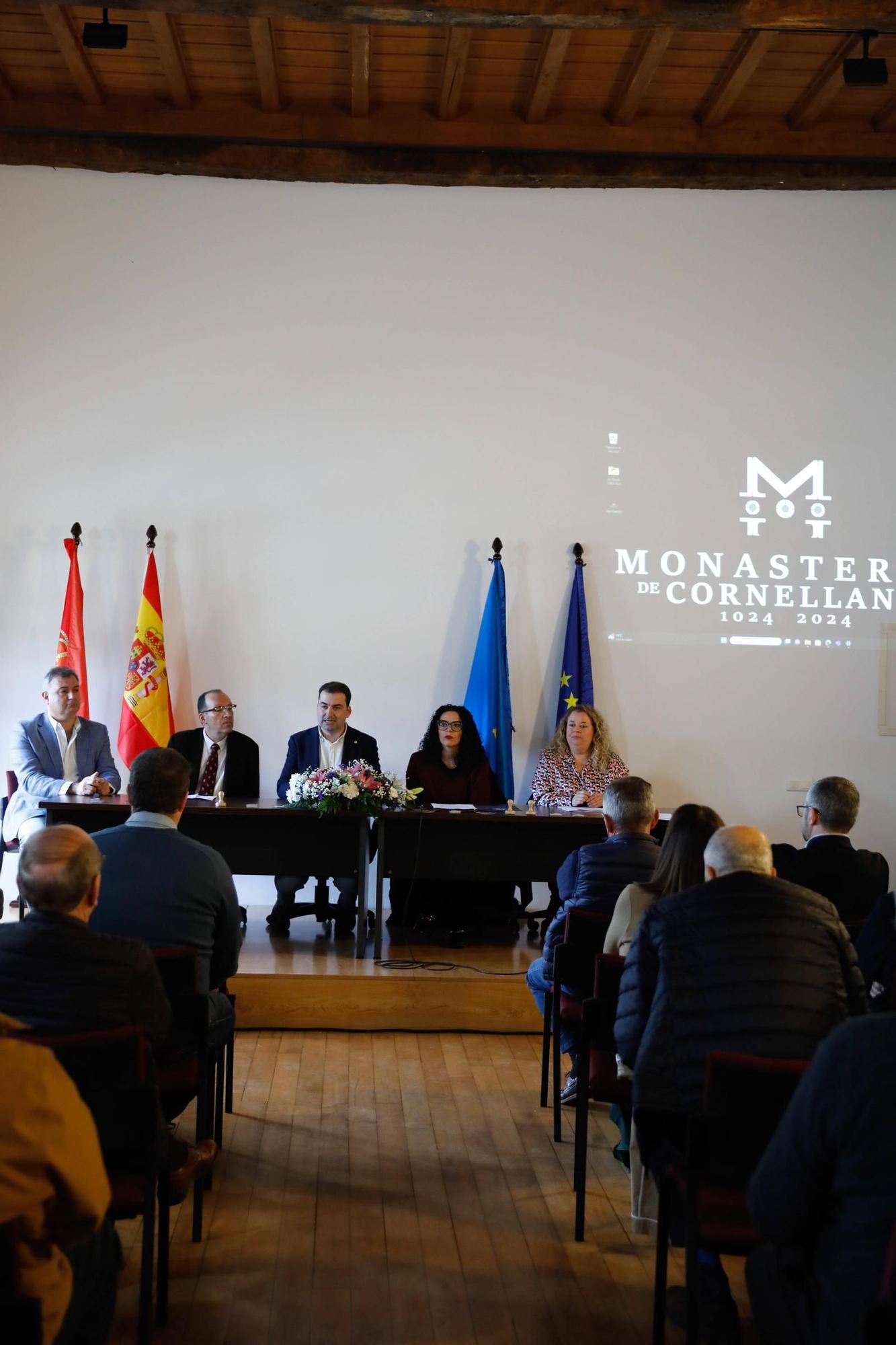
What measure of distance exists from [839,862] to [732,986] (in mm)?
1763

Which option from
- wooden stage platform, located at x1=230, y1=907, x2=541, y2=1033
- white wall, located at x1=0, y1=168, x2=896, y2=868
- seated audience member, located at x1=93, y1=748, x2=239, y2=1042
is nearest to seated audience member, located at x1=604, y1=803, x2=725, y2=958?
seated audience member, located at x1=93, y1=748, x2=239, y2=1042

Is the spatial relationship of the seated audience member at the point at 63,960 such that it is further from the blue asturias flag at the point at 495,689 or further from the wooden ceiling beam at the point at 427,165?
the wooden ceiling beam at the point at 427,165

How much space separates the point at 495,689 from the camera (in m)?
7.24

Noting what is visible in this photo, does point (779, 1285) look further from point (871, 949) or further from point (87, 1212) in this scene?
point (871, 949)

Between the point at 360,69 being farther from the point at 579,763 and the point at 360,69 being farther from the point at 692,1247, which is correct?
the point at 692,1247

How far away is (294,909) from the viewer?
6363 millimetres

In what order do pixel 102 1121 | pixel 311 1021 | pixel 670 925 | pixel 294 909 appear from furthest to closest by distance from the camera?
pixel 294 909
pixel 311 1021
pixel 670 925
pixel 102 1121

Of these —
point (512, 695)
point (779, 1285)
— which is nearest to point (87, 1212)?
point (779, 1285)

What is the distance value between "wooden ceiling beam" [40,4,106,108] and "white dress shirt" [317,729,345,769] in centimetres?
399

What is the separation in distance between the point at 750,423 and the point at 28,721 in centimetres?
478

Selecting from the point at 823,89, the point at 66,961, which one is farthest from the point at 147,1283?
the point at 823,89

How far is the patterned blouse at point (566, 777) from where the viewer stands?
263 inches

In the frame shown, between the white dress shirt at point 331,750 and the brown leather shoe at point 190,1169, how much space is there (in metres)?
3.52

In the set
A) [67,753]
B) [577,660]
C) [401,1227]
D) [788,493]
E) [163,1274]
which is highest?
[788,493]
